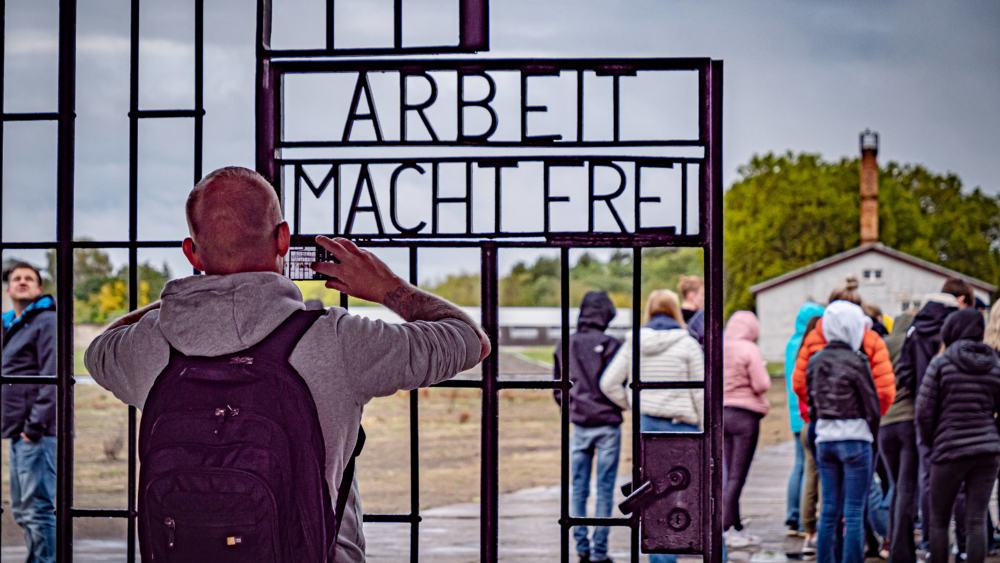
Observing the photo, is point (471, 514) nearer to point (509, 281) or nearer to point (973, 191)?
point (509, 281)

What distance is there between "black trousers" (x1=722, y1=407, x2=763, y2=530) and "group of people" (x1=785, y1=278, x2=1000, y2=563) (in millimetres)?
509

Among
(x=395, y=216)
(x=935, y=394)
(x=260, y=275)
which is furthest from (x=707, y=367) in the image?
(x=935, y=394)

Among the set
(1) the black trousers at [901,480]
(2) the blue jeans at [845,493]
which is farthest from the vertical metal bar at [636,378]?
(1) the black trousers at [901,480]

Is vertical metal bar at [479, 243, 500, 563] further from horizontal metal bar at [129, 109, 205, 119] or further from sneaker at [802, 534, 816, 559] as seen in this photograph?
sneaker at [802, 534, 816, 559]

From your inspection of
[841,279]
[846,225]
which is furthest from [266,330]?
[846,225]

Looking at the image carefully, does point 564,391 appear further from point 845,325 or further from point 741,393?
point 741,393

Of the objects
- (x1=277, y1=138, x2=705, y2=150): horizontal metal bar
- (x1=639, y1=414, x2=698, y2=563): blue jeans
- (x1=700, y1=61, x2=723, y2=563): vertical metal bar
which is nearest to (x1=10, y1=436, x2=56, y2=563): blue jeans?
(x1=639, y1=414, x2=698, y2=563): blue jeans

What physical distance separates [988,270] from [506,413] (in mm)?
39657

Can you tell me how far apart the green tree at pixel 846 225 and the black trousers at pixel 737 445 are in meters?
52.0

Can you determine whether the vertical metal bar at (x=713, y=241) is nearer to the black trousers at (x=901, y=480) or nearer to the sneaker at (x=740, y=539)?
the black trousers at (x=901, y=480)

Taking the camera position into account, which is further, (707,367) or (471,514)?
(471,514)

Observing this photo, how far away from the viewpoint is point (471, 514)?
1111 centimetres

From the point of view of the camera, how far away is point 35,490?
6969mm

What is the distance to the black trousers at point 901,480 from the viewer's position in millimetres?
7219
